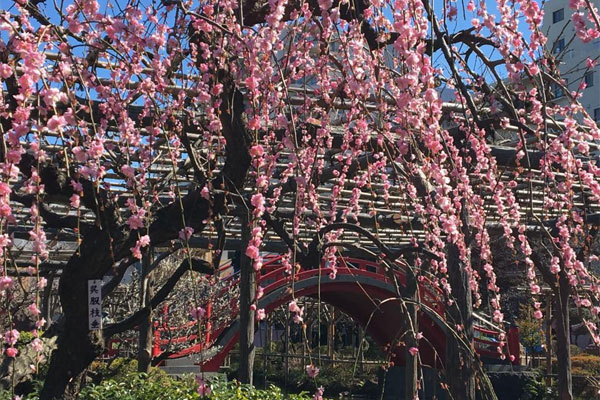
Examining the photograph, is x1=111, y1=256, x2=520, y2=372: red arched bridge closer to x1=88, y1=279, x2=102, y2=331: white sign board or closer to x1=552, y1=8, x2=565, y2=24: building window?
x1=88, y1=279, x2=102, y2=331: white sign board

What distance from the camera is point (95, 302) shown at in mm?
4543

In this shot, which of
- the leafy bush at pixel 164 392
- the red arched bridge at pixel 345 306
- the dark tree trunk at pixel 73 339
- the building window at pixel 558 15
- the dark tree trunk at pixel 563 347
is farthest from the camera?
the building window at pixel 558 15

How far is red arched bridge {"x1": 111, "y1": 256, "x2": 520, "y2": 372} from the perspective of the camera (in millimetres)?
11219

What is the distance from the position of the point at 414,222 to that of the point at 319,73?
432cm

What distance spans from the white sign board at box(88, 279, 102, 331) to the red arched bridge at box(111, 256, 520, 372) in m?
4.47

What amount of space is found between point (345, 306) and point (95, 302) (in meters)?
11.3

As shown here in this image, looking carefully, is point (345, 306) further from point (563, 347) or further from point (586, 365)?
point (563, 347)

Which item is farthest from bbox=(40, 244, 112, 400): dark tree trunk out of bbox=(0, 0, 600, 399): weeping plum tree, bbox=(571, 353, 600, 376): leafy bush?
bbox=(571, 353, 600, 376): leafy bush

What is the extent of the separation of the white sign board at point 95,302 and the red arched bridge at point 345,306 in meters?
4.47

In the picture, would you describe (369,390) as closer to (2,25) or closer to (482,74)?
(482,74)

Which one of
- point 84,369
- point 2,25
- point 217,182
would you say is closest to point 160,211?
point 217,182

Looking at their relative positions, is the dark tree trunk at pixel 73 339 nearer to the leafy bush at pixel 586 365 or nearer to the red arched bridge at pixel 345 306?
the red arched bridge at pixel 345 306

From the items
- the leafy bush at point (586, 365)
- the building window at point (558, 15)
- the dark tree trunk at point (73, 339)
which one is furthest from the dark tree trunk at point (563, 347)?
the building window at point (558, 15)

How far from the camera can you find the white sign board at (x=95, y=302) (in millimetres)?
4520
